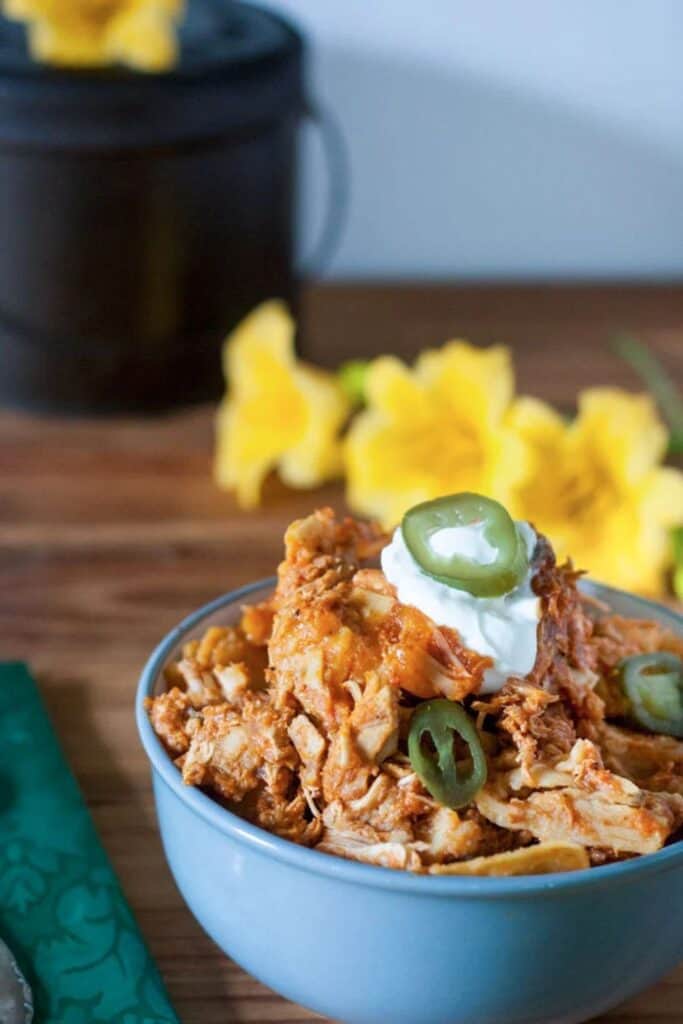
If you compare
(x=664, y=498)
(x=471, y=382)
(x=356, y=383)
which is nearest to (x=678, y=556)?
(x=664, y=498)

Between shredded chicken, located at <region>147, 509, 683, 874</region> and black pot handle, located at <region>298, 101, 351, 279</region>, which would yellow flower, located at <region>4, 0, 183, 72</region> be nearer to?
black pot handle, located at <region>298, 101, 351, 279</region>

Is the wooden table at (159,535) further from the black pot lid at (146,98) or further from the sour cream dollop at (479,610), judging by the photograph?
the black pot lid at (146,98)

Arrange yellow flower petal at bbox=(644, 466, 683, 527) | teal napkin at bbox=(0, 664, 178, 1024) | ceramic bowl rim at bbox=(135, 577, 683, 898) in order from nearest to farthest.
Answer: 1. ceramic bowl rim at bbox=(135, 577, 683, 898)
2. teal napkin at bbox=(0, 664, 178, 1024)
3. yellow flower petal at bbox=(644, 466, 683, 527)

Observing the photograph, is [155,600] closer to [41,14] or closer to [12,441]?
[12,441]

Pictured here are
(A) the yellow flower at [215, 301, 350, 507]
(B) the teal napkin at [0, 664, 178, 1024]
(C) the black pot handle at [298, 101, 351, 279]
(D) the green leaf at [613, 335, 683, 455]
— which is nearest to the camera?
(B) the teal napkin at [0, 664, 178, 1024]

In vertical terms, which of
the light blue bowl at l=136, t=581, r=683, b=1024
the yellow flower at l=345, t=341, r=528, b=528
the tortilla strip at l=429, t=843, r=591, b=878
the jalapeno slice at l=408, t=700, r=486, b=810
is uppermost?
the jalapeno slice at l=408, t=700, r=486, b=810

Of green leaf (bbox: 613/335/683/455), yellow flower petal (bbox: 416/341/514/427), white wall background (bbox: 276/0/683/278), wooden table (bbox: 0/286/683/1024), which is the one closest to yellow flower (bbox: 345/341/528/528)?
yellow flower petal (bbox: 416/341/514/427)
